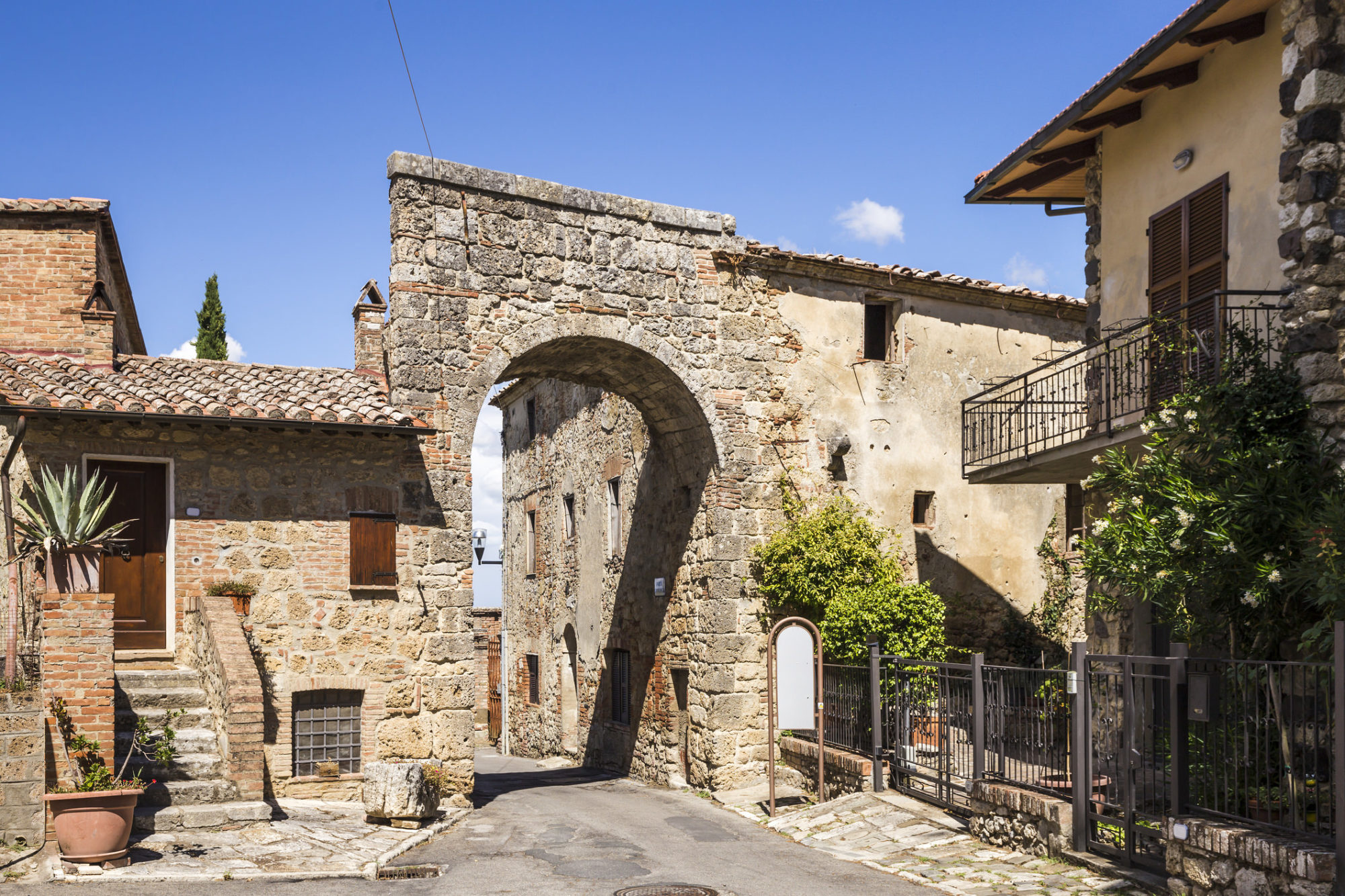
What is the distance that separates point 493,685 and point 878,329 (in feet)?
51.5

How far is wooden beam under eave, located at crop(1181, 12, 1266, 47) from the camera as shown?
1013 cm

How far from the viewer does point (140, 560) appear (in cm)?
1275

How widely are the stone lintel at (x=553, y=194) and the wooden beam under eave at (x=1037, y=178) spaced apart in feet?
11.7

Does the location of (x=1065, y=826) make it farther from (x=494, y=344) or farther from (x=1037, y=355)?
(x=1037, y=355)

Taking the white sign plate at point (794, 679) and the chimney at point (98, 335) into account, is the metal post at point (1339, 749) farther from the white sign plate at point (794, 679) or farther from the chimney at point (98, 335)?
the chimney at point (98, 335)

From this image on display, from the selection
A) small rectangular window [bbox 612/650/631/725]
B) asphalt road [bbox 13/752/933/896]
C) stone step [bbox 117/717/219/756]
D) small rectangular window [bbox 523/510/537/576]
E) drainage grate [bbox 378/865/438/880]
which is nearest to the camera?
asphalt road [bbox 13/752/933/896]

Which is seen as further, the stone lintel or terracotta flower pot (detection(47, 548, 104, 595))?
the stone lintel

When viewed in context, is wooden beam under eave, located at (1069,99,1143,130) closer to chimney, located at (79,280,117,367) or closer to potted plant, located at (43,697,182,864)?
potted plant, located at (43,697,182,864)

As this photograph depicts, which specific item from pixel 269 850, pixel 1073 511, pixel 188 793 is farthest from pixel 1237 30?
pixel 188 793

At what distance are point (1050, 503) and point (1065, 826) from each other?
28.9ft

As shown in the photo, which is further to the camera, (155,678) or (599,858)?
(155,678)

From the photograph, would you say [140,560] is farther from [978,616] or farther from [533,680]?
[533,680]

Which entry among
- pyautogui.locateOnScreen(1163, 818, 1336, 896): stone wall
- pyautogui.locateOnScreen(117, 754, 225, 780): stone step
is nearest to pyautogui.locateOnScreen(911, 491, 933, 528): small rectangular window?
pyautogui.locateOnScreen(1163, 818, 1336, 896): stone wall

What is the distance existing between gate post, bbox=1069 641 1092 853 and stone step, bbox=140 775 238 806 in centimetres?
743
